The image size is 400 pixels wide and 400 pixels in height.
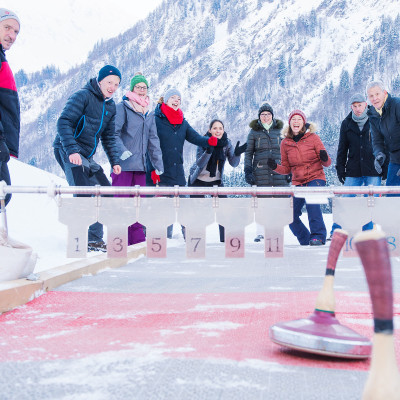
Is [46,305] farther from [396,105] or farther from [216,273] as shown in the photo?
[396,105]

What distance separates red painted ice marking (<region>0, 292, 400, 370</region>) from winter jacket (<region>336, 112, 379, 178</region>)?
368 cm

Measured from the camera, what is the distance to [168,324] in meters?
2.04

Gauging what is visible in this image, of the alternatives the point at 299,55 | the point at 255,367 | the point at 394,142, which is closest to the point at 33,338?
the point at 255,367

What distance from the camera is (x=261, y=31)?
151 metres

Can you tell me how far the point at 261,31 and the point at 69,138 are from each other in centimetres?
15479

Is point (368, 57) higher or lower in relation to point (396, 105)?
higher

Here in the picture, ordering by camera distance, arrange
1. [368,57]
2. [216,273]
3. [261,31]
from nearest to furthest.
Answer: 1. [216,273]
2. [368,57]
3. [261,31]

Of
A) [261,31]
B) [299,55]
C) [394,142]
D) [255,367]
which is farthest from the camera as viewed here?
[261,31]

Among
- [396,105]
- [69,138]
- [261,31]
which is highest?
[261,31]

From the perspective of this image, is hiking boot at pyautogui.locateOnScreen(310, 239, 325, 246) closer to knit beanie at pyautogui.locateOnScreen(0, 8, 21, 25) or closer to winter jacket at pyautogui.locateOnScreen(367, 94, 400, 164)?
winter jacket at pyautogui.locateOnScreen(367, 94, 400, 164)

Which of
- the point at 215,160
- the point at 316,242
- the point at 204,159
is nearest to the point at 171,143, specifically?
the point at 204,159

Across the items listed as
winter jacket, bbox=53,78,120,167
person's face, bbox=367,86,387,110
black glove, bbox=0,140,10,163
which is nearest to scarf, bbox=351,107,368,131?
person's face, bbox=367,86,387,110

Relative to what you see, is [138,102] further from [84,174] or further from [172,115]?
[84,174]

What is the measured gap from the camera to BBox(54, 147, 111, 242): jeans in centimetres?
467
